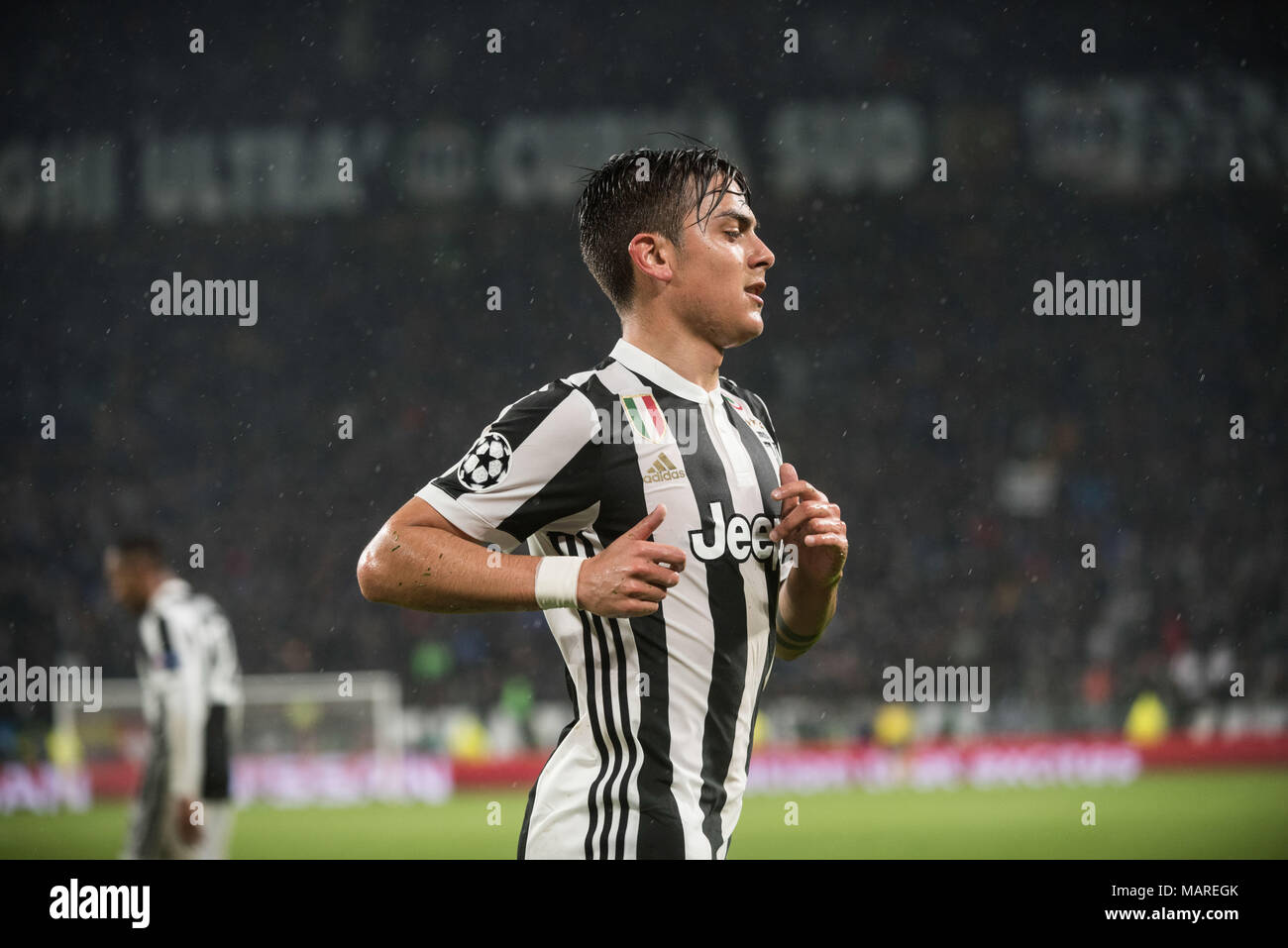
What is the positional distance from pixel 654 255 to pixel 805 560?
731mm

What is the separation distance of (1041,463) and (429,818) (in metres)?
9.76

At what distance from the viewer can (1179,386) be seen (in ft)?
58.5

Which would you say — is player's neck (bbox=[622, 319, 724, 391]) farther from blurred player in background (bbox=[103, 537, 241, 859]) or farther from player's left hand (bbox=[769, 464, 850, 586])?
blurred player in background (bbox=[103, 537, 241, 859])

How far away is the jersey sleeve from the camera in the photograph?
2512 millimetres

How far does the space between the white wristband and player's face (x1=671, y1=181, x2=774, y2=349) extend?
656 mm

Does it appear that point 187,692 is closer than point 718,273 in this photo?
No

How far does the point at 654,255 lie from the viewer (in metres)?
2.77
